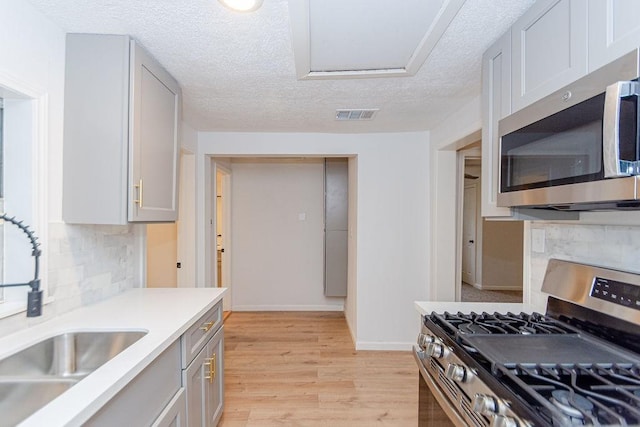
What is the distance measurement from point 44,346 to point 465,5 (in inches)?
84.2

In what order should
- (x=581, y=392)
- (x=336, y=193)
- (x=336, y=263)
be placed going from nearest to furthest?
(x=581, y=392), (x=336, y=193), (x=336, y=263)

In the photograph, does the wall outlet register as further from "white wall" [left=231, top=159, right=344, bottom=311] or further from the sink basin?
"white wall" [left=231, top=159, right=344, bottom=311]

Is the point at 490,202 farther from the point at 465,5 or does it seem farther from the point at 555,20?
the point at 465,5

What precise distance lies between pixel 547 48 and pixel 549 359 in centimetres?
108

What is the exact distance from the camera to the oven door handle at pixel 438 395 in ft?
3.61

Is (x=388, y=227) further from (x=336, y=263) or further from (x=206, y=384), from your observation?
(x=206, y=384)

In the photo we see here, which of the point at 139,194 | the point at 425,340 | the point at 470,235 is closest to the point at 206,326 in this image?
the point at 139,194

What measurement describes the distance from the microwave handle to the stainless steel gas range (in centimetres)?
57

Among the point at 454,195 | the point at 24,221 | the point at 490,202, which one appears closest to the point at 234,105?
the point at 24,221

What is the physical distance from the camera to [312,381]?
9.03ft

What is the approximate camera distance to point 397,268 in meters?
3.36

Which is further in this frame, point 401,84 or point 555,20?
point 401,84

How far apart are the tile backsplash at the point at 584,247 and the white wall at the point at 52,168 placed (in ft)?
7.76

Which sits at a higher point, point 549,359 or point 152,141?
point 152,141
